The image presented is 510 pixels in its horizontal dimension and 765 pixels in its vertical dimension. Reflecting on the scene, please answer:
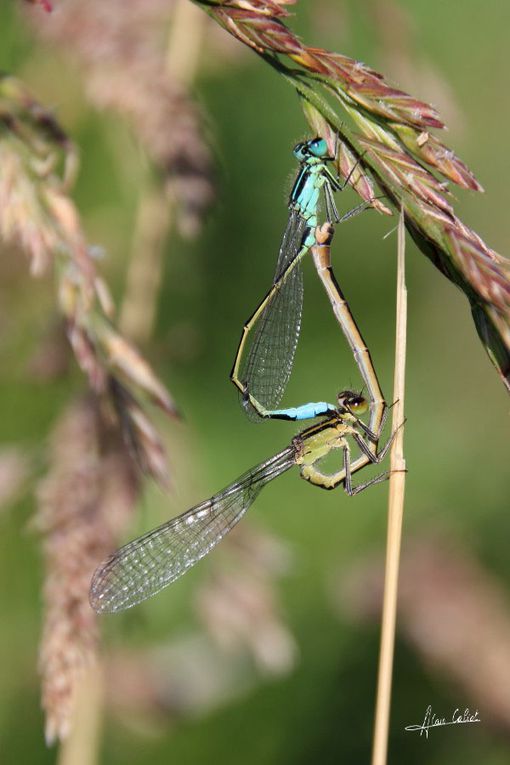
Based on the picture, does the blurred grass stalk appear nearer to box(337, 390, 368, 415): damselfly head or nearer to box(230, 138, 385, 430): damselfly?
box(230, 138, 385, 430): damselfly

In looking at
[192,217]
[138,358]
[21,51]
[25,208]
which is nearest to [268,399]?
[192,217]

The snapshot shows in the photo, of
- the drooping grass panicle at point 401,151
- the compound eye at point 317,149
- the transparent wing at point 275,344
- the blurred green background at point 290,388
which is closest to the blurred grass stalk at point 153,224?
the blurred green background at point 290,388

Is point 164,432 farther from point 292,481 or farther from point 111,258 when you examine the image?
point 292,481

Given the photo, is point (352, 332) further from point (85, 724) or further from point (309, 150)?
point (85, 724)

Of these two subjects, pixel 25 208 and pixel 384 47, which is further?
pixel 384 47

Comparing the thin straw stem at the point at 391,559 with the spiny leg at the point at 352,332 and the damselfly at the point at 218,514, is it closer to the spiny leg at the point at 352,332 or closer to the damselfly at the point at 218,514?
the damselfly at the point at 218,514
